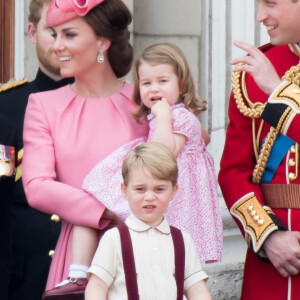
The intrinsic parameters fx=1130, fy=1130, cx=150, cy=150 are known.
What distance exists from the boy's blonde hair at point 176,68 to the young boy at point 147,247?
17.9 inches

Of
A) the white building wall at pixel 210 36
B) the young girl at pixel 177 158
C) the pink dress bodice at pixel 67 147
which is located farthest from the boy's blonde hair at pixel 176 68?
the white building wall at pixel 210 36

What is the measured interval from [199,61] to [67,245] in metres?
2.30

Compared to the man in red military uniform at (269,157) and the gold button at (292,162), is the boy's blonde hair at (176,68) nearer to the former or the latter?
the man in red military uniform at (269,157)

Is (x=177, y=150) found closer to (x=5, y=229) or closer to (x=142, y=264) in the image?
(x=142, y=264)

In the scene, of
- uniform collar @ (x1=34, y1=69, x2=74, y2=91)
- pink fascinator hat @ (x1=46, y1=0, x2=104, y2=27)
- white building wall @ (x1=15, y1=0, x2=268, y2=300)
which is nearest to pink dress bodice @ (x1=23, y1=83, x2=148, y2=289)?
pink fascinator hat @ (x1=46, y1=0, x2=104, y2=27)

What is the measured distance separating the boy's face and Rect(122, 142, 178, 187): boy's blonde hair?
0.05ft

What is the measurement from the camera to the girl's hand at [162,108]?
161 inches

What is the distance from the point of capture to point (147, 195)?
148 inches

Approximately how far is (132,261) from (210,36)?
8.97 ft

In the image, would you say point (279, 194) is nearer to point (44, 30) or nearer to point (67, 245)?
point (67, 245)

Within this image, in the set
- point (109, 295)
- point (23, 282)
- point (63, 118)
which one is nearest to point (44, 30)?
point (63, 118)

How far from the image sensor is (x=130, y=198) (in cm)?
378

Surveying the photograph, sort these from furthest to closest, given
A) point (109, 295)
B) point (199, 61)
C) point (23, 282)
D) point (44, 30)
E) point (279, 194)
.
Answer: point (199, 61)
point (44, 30)
point (23, 282)
point (279, 194)
point (109, 295)

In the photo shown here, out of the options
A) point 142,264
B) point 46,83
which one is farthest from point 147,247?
point 46,83
